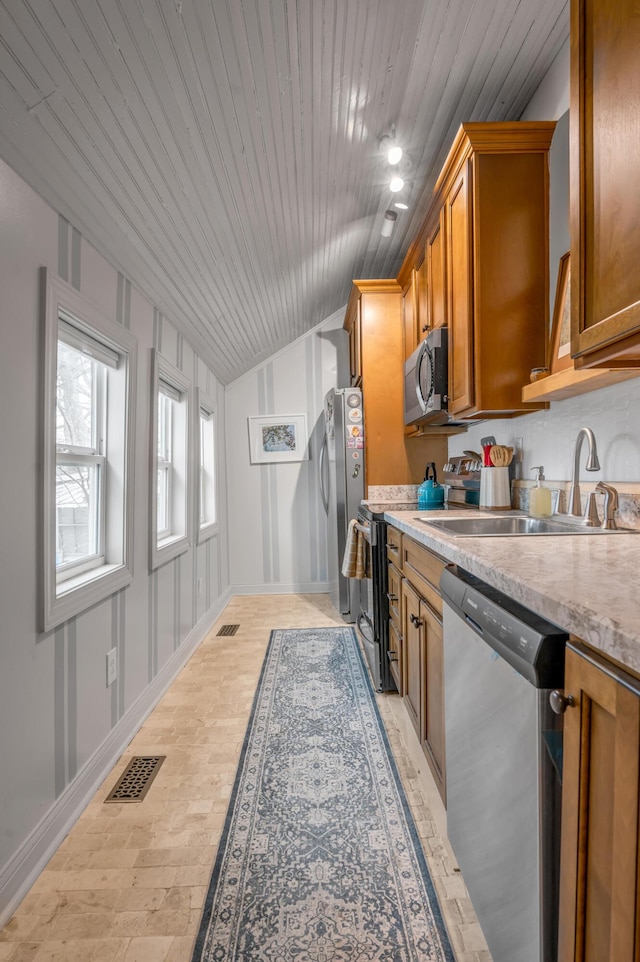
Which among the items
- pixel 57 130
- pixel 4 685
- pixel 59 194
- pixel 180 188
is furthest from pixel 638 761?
pixel 180 188

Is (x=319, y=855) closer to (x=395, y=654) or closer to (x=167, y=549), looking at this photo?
(x=395, y=654)

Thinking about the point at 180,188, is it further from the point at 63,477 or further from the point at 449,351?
the point at 449,351

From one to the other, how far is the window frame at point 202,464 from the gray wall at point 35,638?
1285 millimetres

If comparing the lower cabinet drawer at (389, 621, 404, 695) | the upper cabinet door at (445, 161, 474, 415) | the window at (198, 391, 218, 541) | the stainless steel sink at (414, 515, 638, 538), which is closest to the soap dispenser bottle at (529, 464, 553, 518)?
the stainless steel sink at (414, 515, 638, 538)

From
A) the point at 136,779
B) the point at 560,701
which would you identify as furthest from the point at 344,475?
the point at 560,701

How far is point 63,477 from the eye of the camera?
6.10 ft

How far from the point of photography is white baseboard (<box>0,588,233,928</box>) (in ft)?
4.15

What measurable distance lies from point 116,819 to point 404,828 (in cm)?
→ 95

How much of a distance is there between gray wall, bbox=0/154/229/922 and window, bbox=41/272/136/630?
58 mm

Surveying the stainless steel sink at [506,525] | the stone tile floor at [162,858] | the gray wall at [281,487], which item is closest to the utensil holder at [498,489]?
the stainless steel sink at [506,525]

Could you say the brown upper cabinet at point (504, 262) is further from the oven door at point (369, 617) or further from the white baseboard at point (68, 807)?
the white baseboard at point (68, 807)

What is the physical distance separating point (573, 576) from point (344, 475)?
268cm

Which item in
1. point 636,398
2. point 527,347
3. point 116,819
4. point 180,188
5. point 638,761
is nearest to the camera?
point 638,761

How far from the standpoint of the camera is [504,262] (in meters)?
1.95
